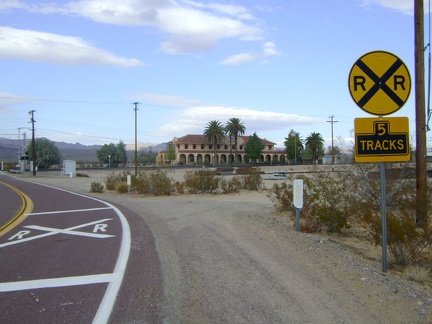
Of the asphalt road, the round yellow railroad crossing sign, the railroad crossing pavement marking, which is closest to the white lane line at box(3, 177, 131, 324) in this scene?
the asphalt road

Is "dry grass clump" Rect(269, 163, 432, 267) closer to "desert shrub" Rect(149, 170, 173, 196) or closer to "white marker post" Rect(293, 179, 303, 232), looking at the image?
"white marker post" Rect(293, 179, 303, 232)

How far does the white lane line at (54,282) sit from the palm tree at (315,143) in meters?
117

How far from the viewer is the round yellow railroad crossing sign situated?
269 inches

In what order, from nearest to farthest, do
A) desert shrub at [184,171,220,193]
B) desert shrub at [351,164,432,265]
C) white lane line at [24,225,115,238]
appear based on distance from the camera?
desert shrub at [351,164,432,265] < white lane line at [24,225,115,238] < desert shrub at [184,171,220,193]

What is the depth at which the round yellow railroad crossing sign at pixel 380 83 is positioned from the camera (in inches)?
269

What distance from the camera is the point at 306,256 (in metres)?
8.52

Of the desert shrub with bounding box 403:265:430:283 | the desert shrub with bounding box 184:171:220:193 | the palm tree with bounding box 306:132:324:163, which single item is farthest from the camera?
the palm tree with bounding box 306:132:324:163

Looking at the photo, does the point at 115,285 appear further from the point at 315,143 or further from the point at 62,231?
the point at 315,143

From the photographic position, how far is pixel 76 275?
733 cm

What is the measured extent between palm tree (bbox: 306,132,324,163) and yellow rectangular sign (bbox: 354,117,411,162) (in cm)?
11588

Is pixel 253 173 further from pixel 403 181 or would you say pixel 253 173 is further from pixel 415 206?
pixel 415 206

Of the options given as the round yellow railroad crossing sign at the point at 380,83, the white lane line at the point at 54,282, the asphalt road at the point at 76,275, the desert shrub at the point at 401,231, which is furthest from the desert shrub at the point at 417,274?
the white lane line at the point at 54,282

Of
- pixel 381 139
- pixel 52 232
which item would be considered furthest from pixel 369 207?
pixel 52 232

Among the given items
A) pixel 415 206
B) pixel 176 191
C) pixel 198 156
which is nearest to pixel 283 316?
pixel 415 206
